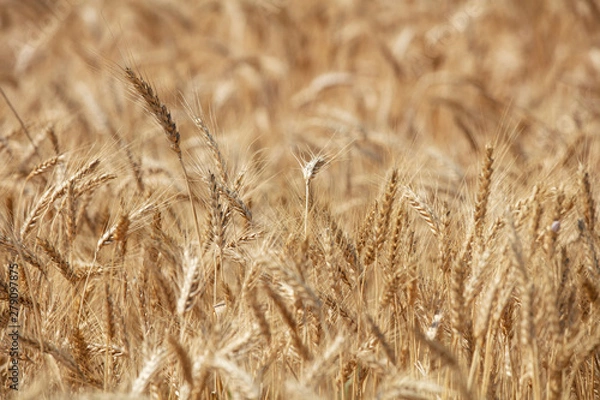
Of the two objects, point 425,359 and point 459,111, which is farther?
point 459,111

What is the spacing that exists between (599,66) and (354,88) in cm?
183

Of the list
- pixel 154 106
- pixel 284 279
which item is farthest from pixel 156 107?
pixel 284 279

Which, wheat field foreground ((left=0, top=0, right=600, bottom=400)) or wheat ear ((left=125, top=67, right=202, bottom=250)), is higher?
wheat ear ((left=125, top=67, right=202, bottom=250))

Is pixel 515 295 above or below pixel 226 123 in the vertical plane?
below

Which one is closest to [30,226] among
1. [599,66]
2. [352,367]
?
[352,367]

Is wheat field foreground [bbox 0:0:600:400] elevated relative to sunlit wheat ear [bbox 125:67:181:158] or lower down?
lower down

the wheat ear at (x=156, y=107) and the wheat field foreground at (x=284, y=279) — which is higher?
the wheat ear at (x=156, y=107)

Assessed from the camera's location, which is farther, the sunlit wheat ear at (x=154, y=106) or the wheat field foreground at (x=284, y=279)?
the sunlit wheat ear at (x=154, y=106)

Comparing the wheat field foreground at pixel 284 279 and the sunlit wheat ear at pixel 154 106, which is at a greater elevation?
the sunlit wheat ear at pixel 154 106

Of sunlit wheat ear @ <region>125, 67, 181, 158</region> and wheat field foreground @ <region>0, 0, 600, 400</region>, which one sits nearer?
wheat field foreground @ <region>0, 0, 600, 400</region>

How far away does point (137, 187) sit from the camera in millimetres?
2205

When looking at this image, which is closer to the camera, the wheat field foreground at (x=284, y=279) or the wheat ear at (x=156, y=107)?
the wheat field foreground at (x=284, y=279)

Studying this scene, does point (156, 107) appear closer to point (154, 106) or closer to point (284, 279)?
point (154, 106)

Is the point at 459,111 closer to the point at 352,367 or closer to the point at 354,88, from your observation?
the point at 354,88
